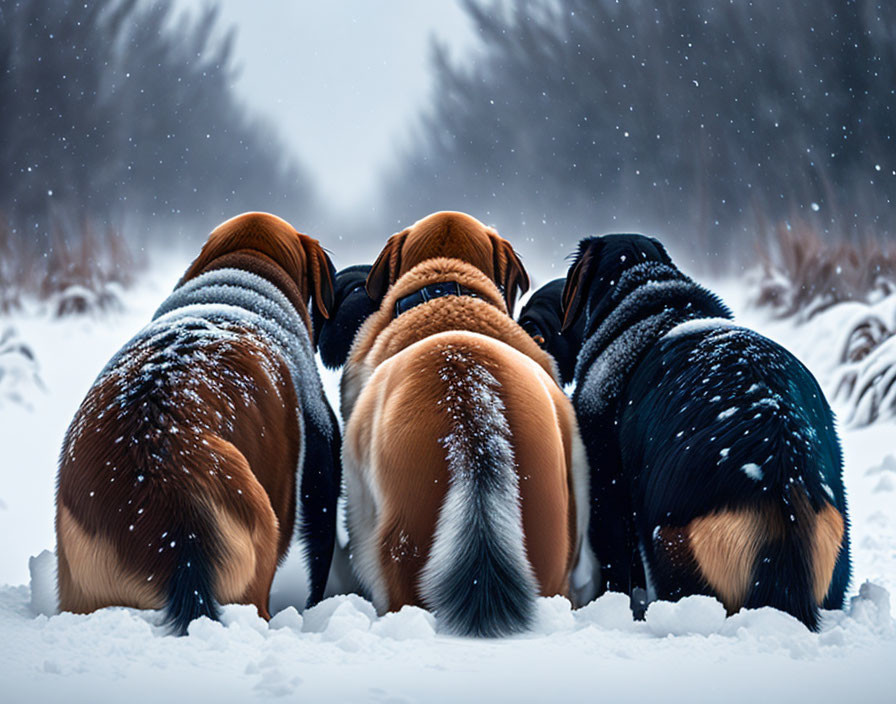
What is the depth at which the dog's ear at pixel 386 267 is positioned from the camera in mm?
4688

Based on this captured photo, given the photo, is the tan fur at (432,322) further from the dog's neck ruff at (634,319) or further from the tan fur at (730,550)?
the tan fur at (730,550)

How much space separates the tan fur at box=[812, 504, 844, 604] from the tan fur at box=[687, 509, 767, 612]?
0.57ft

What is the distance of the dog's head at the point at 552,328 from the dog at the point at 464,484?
1.41 m

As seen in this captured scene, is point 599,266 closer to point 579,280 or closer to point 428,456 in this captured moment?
point 579,280

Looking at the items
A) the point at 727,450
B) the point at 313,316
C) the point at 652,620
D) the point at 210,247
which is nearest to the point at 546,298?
the point at 313,316

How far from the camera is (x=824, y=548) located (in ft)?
9.05

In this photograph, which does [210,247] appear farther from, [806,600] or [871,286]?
[871,286]

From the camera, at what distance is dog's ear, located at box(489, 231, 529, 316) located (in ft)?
15.4

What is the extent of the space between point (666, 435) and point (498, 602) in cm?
90

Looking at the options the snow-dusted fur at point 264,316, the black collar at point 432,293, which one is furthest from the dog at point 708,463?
the snow-dusted fur at point 264,316

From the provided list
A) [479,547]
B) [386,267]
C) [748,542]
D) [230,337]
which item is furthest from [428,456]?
[386,267]

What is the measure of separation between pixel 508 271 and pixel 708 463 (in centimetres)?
210

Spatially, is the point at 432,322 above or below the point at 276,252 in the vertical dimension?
below

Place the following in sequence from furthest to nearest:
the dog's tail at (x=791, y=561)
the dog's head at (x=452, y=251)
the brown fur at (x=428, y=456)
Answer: the dog's head at (x=452, y=251), the brown fur at (x=428, y=456), the dog's tail at (x=791, y=561)
